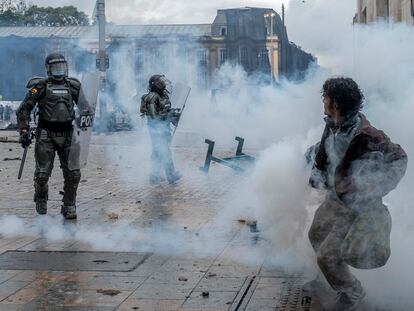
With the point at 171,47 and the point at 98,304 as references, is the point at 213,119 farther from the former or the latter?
the point at 98,304

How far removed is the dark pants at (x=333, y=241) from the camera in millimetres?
4414

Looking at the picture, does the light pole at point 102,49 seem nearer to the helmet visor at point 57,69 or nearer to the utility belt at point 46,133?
the helmet visor at point 57,69

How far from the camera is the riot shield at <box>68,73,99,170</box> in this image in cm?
819

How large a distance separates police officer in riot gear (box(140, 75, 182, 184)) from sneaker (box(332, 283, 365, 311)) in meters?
7.29

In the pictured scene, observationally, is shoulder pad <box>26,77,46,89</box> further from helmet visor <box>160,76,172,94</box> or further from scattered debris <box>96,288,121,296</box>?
helmet visor <box>160,76,172,94</box>

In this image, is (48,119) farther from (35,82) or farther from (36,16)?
(36,16)

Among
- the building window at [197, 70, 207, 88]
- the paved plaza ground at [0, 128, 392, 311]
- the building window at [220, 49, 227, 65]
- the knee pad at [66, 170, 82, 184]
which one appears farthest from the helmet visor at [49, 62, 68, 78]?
the building window at [197, 70, 207, 88]

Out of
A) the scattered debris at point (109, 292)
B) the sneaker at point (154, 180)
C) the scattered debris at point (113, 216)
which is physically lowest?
the scattered debris at point (109, 292)

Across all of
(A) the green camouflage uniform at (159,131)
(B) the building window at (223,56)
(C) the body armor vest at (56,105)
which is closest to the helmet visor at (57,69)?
(C) the body armor vest at (56,105)

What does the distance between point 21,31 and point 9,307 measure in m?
18.1

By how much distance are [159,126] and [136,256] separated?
5465 millimetres

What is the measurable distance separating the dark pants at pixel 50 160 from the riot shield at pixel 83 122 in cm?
7

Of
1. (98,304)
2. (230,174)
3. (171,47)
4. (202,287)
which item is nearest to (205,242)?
(202,287)

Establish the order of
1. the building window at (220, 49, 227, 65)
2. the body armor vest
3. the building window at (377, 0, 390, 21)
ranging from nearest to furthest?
the body armor vest
the building window at (377, 0, 390, 21)
the building window at (220, 49, 227, 65)
